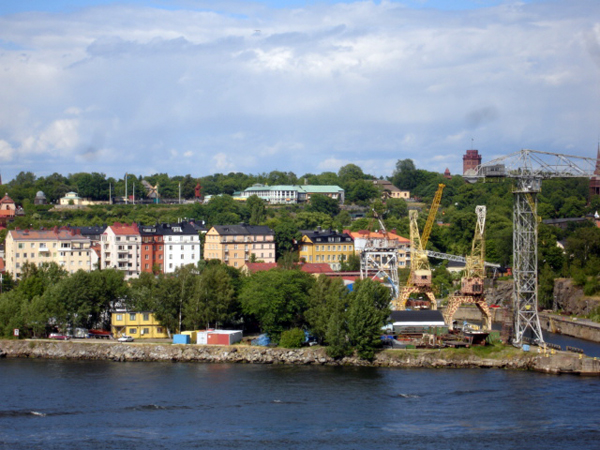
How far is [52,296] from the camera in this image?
41.6 meters

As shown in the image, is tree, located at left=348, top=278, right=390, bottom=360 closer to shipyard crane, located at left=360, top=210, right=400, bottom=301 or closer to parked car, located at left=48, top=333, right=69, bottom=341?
shipyard crane, located at left=360, top=210, right=400, bottom=301

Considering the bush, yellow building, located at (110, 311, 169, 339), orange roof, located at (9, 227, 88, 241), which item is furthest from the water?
orange roof, located at (9, 227, 88, 241)

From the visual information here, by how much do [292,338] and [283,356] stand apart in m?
1.17

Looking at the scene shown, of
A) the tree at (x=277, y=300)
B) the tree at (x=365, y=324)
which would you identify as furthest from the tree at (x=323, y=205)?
the tree at (x=365, y=324)

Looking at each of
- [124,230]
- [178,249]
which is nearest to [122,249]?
[124,230]

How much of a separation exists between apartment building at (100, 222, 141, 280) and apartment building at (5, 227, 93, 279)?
1.27 m

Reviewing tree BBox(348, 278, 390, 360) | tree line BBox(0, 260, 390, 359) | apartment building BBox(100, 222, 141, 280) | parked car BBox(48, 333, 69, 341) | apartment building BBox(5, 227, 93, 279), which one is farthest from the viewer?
apartment building BBox(100, 222, 141, 280)

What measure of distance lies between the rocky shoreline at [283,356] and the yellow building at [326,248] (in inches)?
1263

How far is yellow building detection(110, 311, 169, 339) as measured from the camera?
137 ft

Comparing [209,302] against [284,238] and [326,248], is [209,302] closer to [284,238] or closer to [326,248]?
[284,238]

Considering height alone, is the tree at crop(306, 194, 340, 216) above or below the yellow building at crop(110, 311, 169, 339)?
above

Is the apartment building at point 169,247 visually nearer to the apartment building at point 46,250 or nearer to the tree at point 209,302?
the apartment building at point 46,250

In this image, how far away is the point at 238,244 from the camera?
67312 millimetres

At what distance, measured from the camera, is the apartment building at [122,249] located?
60.4 metres
